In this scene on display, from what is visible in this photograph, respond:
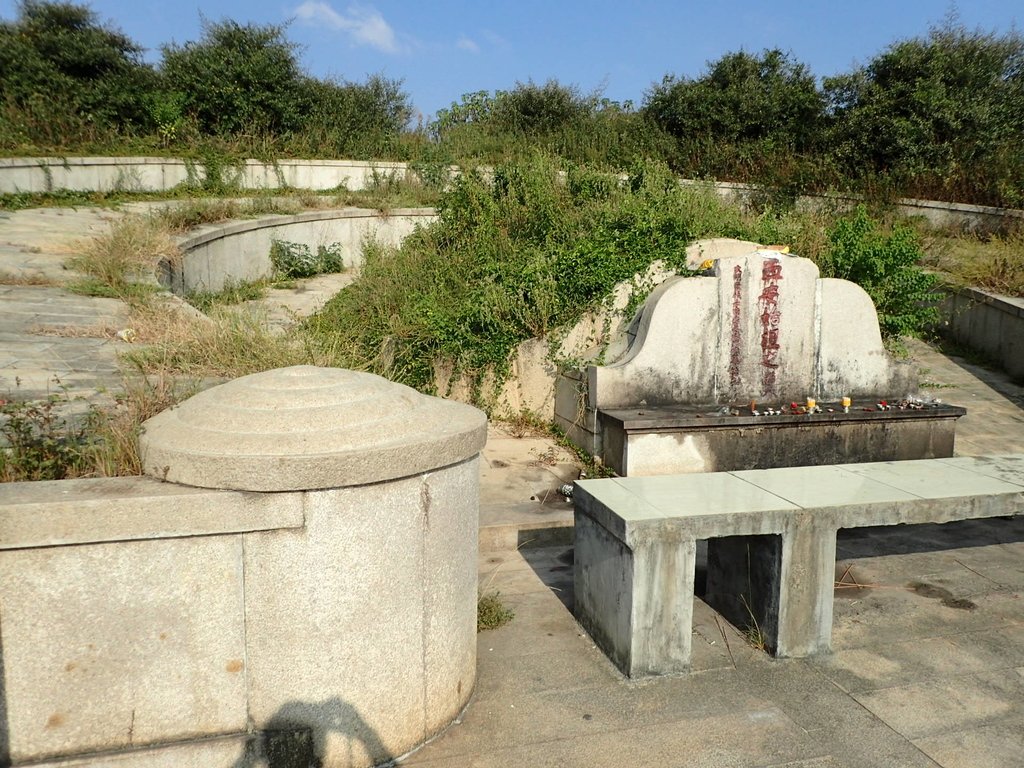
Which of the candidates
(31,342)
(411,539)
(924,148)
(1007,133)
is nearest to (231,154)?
(31,342)

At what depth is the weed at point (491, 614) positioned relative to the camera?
395 cm

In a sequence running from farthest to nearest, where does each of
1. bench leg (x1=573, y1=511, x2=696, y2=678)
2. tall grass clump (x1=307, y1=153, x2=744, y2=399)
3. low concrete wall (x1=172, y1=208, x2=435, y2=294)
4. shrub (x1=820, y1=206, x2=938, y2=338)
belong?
low concrete wall (x1=172, y1=208, x2=435, y2=294) → shrub (x1=820, y1=206, x2=938, y2=338) → tall grass clump (x1=307, y1=153, x2=744, y2=399) → bench leg (x1=573, y1=511, x2=696, y2=678)

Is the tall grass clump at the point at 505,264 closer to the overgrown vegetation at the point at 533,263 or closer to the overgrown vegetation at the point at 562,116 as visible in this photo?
the overgrown vegetation at the point at 533,263

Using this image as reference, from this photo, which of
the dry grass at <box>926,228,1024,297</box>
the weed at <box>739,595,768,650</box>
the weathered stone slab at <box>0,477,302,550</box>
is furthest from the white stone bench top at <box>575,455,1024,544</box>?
the dry grass at <box>926,228,1024,297</box>

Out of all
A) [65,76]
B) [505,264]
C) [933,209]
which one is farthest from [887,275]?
[65,76]

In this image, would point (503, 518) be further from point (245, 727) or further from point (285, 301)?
point (285, 301)

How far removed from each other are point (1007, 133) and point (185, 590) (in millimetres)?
14969

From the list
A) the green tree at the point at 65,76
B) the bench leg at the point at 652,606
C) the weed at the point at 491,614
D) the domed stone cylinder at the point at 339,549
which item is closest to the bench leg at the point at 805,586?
the bench leg at the point at 652,606

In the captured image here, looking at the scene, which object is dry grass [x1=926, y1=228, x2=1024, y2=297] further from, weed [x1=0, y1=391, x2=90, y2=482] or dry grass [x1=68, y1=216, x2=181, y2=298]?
weed [x1=0, y1=391, x2=90, y2=482]

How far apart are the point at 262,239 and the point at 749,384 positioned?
8.49 metres

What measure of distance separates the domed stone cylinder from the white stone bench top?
0.97 m

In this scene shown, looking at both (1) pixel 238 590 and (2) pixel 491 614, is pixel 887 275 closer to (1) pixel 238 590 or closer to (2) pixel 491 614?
(2) pixel 491 614

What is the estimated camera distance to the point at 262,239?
12.5 m

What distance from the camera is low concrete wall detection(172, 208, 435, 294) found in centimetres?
1002
